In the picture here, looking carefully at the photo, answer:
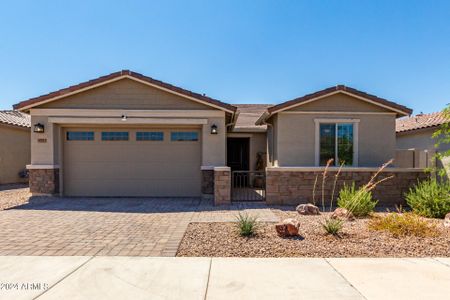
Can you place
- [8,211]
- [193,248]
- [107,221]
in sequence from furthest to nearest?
[8,211] < [107,221] < [193,248]

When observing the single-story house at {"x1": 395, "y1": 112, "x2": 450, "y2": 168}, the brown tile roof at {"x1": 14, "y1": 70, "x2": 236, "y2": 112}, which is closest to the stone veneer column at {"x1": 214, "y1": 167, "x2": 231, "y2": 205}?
the brown tile roof at {"x1": 14, "y1": 70, "x2": 236, "y2": 112}

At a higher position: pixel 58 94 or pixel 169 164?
pixel 58 94

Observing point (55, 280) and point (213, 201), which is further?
point (213, 201)

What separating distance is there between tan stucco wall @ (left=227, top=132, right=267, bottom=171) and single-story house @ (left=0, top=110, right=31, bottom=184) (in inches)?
477

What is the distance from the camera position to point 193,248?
508cm

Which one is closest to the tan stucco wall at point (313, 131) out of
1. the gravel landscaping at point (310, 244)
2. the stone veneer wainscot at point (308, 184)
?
the stone veneer wainscot at point (308, 184)

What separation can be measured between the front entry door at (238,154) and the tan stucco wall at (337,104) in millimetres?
5134

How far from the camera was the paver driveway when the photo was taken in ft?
16.7

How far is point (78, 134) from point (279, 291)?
9.91 meters

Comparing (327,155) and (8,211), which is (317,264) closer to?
(327,155)

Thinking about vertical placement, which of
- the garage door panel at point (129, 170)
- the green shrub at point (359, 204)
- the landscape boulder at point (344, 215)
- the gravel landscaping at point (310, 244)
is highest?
the garage door panel at point (129, 170)

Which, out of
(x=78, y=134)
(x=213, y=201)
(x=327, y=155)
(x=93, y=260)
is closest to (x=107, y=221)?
(x=93, y=260)

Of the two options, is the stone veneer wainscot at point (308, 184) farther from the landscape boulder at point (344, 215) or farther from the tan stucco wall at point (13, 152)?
the tan stucco wall at point (13, 152)

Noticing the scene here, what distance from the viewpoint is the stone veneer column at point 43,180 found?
10.1 meters
